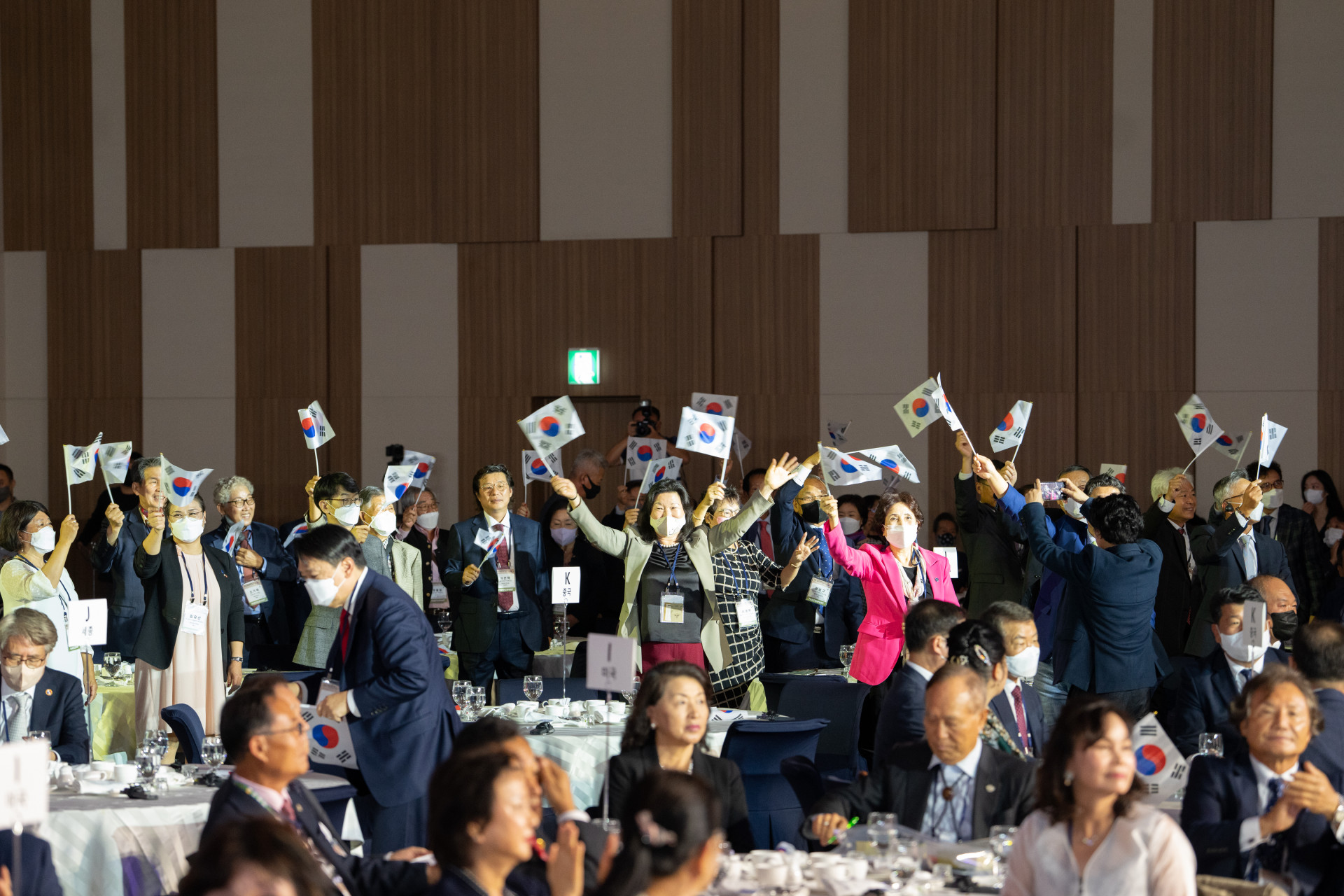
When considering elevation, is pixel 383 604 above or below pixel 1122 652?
above

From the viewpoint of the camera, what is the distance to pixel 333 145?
12.7 m

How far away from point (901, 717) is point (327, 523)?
12.2 feet

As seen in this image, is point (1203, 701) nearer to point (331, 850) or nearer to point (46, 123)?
point (331, 850)

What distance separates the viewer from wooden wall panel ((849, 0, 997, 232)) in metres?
11.9

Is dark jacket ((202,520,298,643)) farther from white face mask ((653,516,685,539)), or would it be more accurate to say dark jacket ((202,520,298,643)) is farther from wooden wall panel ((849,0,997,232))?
wooden wall panel ((849,0,997,232))

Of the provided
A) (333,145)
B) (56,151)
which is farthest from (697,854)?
(56,151)

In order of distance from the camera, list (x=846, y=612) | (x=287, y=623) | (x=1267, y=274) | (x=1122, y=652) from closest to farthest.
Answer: (x=1122, y=652) < (x=846, y=612) < (x=287, y=623) < (x=1267, y=274)

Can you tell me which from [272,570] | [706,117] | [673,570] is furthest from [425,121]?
[673,570]

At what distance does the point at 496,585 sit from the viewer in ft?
24.8

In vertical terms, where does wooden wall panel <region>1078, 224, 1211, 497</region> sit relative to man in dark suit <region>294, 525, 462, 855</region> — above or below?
above

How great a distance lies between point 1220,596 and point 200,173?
1055 cm

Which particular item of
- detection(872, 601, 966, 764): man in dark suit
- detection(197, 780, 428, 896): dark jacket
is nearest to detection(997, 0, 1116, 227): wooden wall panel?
detection(872, 601, 966, 764): man in dark suit

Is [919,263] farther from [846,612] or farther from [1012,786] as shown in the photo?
[1012,786]

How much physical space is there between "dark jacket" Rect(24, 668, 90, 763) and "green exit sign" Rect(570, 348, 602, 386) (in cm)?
760
